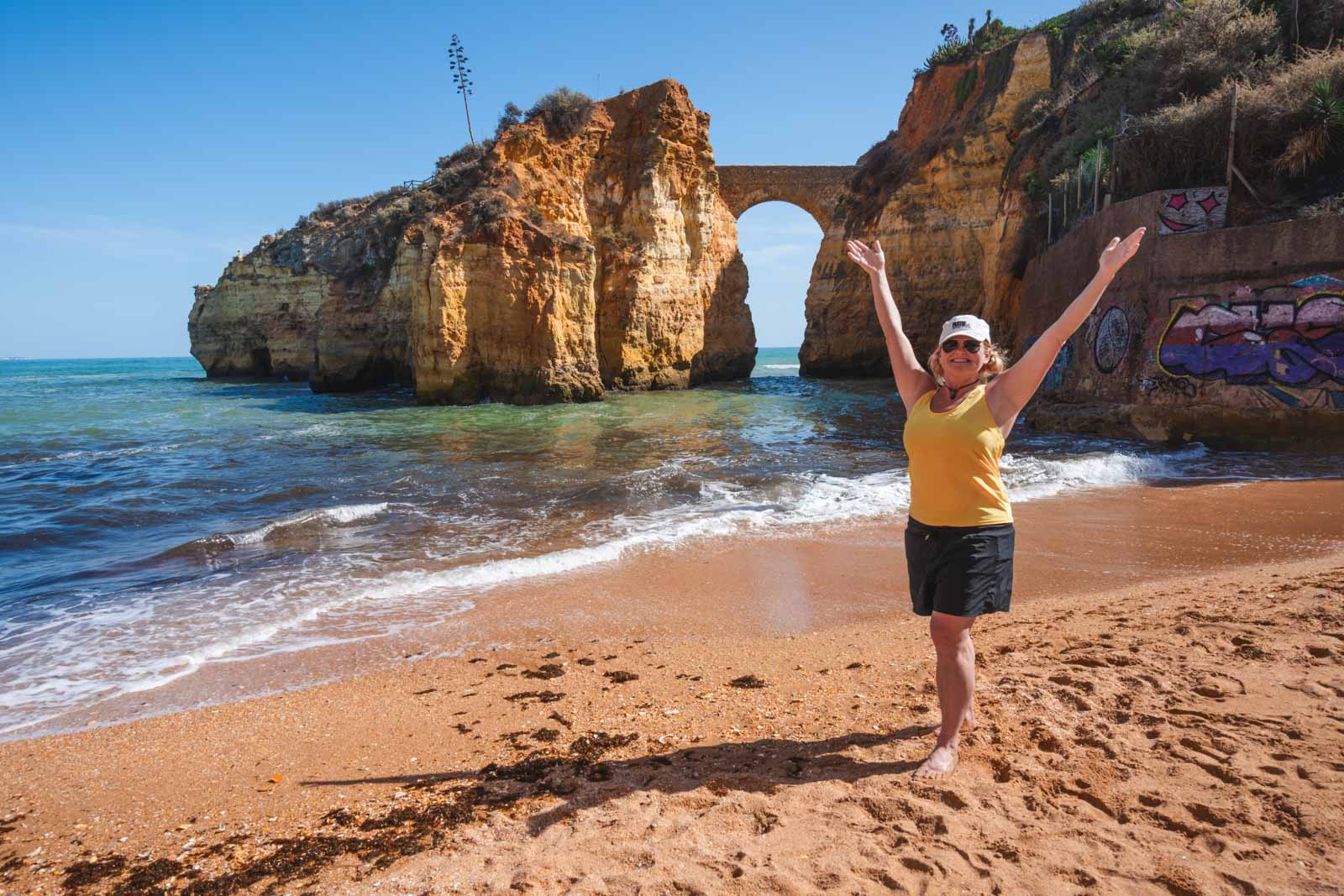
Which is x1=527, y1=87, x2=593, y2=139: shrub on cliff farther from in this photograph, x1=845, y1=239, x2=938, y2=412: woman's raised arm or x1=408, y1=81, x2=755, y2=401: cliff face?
x1=845, y1=239, x2=938, y2=412: woman's raised arm

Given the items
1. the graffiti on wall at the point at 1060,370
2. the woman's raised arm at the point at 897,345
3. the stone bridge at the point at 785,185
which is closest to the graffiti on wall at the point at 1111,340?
the graffiti on wall at the point at 1060,370

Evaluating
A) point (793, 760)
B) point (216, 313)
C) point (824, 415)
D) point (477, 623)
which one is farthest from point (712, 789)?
point (216, 313)

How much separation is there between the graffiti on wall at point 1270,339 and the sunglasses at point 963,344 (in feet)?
34.1

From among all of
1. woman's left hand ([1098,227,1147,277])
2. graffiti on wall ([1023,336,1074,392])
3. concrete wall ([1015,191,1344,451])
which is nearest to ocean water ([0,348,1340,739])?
concrete wall ([1015,191,1344,451])

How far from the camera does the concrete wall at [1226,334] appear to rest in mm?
9719

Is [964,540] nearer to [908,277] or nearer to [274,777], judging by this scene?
[274,777]

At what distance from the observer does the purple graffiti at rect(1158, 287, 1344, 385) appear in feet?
31.9

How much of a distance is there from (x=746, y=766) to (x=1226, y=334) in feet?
36.6

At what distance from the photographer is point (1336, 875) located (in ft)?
6.12

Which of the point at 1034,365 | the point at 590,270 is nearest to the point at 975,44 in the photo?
the point at 590,270

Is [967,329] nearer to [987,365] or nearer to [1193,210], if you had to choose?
[987,365]

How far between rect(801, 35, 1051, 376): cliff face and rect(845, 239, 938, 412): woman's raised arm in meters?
17.6

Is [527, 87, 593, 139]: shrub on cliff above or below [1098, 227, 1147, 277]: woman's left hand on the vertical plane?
above

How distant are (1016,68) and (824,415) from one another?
13631mm
